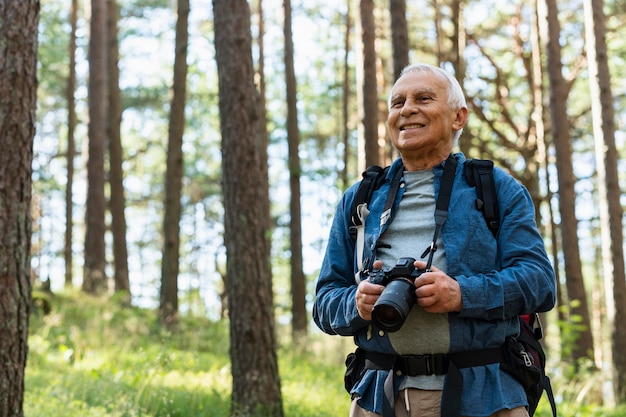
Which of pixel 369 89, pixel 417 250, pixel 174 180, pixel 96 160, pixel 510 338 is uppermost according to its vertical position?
pixel 369 89

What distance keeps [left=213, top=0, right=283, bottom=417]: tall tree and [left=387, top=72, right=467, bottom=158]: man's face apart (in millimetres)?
4283

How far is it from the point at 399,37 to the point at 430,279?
7799 millimetres

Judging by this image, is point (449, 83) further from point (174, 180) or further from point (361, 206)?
point (174, 180)

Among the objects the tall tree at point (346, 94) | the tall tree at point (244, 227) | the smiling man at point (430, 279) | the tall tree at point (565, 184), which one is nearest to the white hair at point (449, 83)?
the smiling man at point (430, 279)

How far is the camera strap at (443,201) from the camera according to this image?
2.61 m

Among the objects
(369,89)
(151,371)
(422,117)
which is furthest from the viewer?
(369,89)

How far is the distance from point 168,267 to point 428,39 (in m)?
10.8

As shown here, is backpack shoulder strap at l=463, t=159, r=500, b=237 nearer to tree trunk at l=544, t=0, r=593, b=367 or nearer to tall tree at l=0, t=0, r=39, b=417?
tall tree at l=0, t=0, r=39, b=417

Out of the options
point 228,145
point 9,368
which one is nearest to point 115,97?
point 228,145

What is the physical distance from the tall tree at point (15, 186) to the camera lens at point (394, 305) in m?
3.02

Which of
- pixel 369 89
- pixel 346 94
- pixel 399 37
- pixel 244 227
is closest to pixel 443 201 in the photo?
pixel 244 227

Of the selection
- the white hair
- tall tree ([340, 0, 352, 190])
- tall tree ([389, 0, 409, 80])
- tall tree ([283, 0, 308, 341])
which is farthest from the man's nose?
tall tree ([340, 0, 352, 190])

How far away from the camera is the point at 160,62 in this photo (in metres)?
30.3

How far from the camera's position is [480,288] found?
98.3 inches
